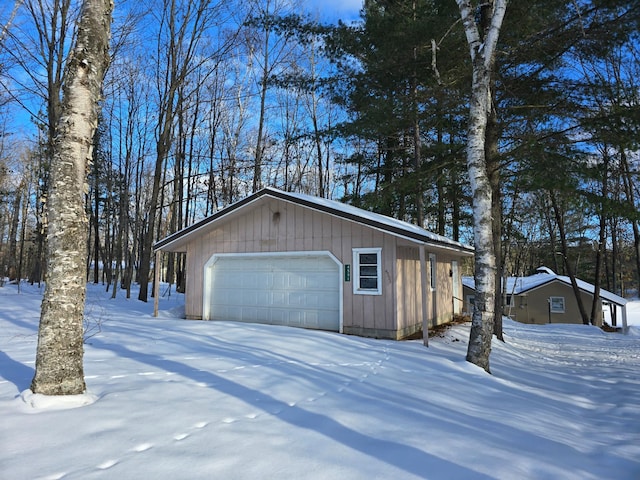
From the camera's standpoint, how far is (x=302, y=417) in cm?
356

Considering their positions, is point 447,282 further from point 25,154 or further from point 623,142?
point 25,154

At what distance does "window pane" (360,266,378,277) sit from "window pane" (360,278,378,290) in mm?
107

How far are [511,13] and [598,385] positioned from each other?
7.97 metres

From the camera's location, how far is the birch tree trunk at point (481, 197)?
644 centimetres

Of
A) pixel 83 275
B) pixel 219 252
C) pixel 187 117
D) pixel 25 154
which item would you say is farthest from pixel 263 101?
pixel 25 154

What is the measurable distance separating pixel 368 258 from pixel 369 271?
1.05 ft

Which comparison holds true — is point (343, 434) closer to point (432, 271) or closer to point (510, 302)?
point (432, 271)

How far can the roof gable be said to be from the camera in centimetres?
848

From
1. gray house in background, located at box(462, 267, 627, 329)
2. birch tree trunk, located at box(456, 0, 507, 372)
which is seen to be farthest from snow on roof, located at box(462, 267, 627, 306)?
birch tree trunk, located at box(456, 0, 507, 372)

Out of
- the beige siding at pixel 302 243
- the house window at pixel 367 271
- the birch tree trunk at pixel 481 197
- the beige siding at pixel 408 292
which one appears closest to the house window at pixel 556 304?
the beige siding at pixel 408 292

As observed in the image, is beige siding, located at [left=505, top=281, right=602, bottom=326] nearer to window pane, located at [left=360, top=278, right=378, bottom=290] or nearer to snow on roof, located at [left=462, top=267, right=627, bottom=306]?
snow on roof, located at [left=462, top=267, right=627, bottom=306]

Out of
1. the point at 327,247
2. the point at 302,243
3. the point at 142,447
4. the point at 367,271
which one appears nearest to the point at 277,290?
the point at 302,243

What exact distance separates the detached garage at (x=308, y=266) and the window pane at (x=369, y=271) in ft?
0.08

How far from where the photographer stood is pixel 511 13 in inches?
349
